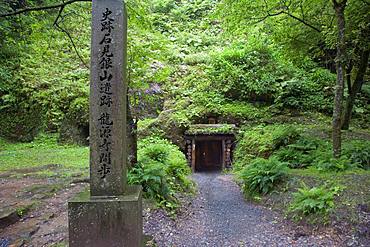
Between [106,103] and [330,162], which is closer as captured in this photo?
[106,103]

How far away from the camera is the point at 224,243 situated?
19.0ft

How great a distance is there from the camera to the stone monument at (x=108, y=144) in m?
3.79

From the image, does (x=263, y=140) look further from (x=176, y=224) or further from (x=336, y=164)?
(x=176, y=224)

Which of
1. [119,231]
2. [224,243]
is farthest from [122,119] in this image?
[224,243]

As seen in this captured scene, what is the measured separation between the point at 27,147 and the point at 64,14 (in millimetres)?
8596

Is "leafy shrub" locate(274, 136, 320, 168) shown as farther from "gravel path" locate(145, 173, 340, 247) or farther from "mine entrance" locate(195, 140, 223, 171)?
"mine entrance" locate(195, 140, 223, 171)

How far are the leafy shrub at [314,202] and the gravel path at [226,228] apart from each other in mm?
417

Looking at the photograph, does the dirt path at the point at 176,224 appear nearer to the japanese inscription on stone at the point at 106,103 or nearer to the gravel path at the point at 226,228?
the gravel path at the point at 226,228

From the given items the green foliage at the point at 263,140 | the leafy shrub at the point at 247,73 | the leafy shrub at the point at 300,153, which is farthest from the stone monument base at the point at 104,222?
the leafy shrub at the point at 247,73

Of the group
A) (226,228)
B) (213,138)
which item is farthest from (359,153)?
(213,138)

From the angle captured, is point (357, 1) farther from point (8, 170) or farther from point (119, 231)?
point (8, 170)

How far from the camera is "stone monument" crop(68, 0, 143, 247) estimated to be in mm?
3787

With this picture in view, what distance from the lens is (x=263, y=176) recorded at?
835 cm

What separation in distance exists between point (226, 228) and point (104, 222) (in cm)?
356
